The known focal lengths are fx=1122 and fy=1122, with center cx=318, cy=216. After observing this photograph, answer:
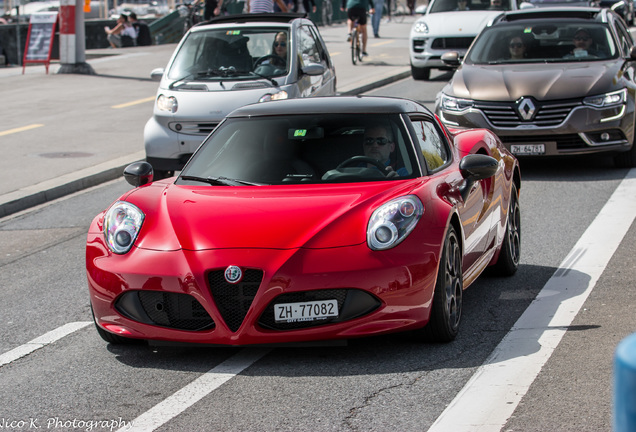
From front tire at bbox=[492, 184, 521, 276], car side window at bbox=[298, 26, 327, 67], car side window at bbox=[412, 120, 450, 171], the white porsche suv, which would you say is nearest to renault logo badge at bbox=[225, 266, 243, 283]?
car side window at bbox=[412, 120, 450, 171]

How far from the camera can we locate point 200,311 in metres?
5.62

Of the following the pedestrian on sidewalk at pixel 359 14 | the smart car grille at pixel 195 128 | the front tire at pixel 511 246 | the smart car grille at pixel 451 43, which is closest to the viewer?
the front tire at pixel 511 246

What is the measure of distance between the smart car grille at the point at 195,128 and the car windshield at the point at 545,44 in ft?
10.7

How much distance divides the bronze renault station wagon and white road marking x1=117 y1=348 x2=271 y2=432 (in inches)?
271

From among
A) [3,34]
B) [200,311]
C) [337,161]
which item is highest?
[337,161]

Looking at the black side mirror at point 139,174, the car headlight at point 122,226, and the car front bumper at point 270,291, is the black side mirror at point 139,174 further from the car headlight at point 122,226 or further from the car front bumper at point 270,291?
the car front bumper at point 270,291

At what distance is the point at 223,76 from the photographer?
44.7 feet

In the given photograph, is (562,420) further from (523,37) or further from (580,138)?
(523,37)

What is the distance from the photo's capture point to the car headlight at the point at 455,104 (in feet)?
41.2

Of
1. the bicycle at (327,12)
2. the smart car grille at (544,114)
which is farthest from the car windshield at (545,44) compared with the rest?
the bicycle at (327,12)

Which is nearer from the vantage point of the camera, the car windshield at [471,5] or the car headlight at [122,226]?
the car headlight at [122,226]

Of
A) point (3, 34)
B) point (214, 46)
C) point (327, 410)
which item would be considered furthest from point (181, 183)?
point (3, 34)

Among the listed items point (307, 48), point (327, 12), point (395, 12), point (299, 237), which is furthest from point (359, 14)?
point (395, 12)

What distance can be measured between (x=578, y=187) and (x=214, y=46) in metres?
4.98
